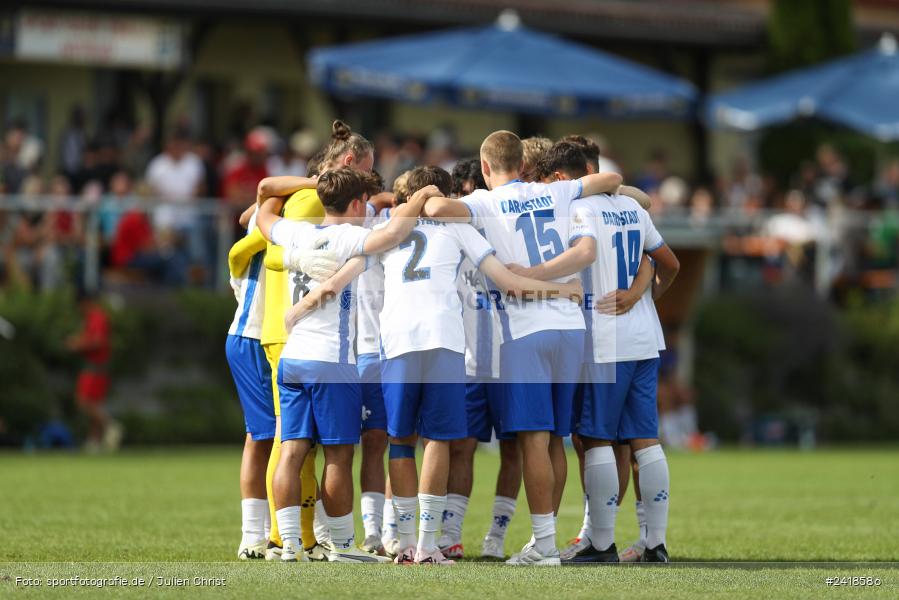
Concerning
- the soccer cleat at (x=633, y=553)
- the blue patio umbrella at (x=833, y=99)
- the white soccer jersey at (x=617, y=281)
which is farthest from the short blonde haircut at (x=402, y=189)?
the blue patio umbrella at (x=833, y=99)

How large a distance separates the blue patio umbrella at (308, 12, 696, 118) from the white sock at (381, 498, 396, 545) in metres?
11.7

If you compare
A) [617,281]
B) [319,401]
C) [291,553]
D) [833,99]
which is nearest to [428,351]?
[319,401]

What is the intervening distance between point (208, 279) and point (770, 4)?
14231mm

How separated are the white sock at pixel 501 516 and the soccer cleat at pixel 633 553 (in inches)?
27.5

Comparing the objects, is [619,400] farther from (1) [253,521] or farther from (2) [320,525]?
(1) [253,521]

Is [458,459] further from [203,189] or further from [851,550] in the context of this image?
[203,189]

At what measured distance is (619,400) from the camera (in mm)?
9516

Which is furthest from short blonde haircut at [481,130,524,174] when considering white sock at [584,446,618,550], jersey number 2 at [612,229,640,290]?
white sock at [584,446,618,550]

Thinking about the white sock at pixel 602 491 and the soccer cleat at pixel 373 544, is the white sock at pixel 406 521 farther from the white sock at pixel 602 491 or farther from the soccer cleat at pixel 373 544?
the white sock at pixel 602 491

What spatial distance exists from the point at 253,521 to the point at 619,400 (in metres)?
2.24

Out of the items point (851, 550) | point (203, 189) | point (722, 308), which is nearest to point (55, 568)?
point (851, 550)

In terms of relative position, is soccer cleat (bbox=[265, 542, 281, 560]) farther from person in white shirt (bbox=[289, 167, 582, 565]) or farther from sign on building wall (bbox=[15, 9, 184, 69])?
sign on building wall (bbox=[15, 9, 184, 69])

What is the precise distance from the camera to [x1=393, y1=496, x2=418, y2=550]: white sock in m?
8.97

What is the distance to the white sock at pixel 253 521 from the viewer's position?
30.9 feet
